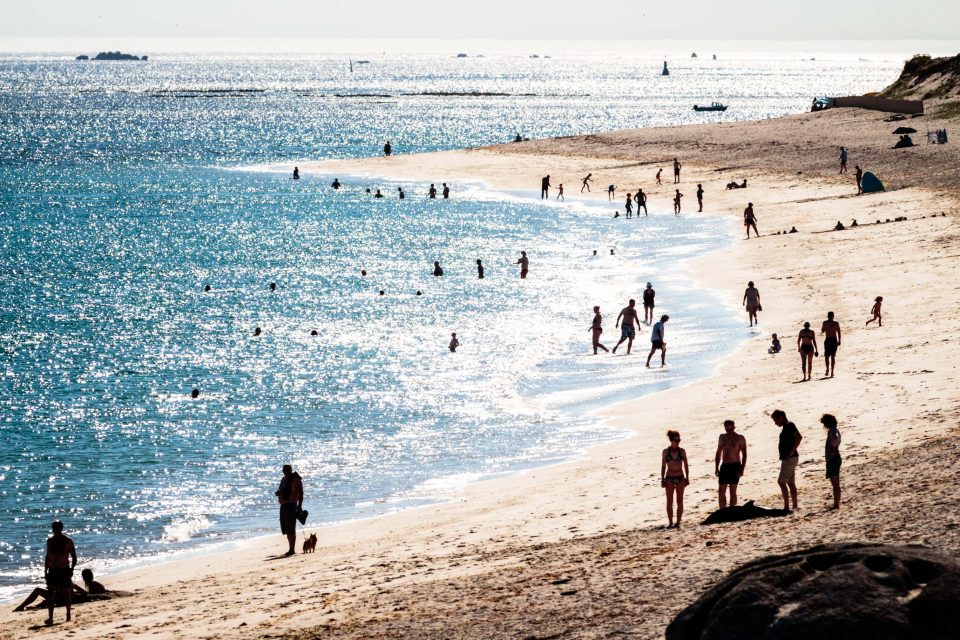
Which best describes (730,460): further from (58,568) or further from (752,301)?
(752,301)

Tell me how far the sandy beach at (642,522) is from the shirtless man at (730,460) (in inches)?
26.4

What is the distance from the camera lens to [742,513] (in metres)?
15.5

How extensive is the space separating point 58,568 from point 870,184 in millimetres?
44075

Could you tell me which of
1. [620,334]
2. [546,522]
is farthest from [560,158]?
[546,522]

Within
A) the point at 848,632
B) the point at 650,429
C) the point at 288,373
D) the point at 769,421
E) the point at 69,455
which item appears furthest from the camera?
the point at 288,373

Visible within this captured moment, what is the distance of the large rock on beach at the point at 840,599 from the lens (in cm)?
880

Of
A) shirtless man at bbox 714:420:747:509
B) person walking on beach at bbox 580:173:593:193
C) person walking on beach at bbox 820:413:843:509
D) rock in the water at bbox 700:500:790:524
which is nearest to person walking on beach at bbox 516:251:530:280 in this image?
person walking on beach at bbox 580:173:593:193

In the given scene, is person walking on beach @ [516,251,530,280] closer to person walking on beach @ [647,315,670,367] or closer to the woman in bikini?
person walking on beach @ [647,315,670,367]

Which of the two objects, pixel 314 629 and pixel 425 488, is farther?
pixel 425 488

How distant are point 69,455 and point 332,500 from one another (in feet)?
24.2

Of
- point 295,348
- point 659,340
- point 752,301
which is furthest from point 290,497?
point 295,348

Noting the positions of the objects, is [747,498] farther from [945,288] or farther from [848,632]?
[945,288]

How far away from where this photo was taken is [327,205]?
75188 mm

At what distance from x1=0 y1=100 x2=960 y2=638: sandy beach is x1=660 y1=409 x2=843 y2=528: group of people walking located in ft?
1.11
